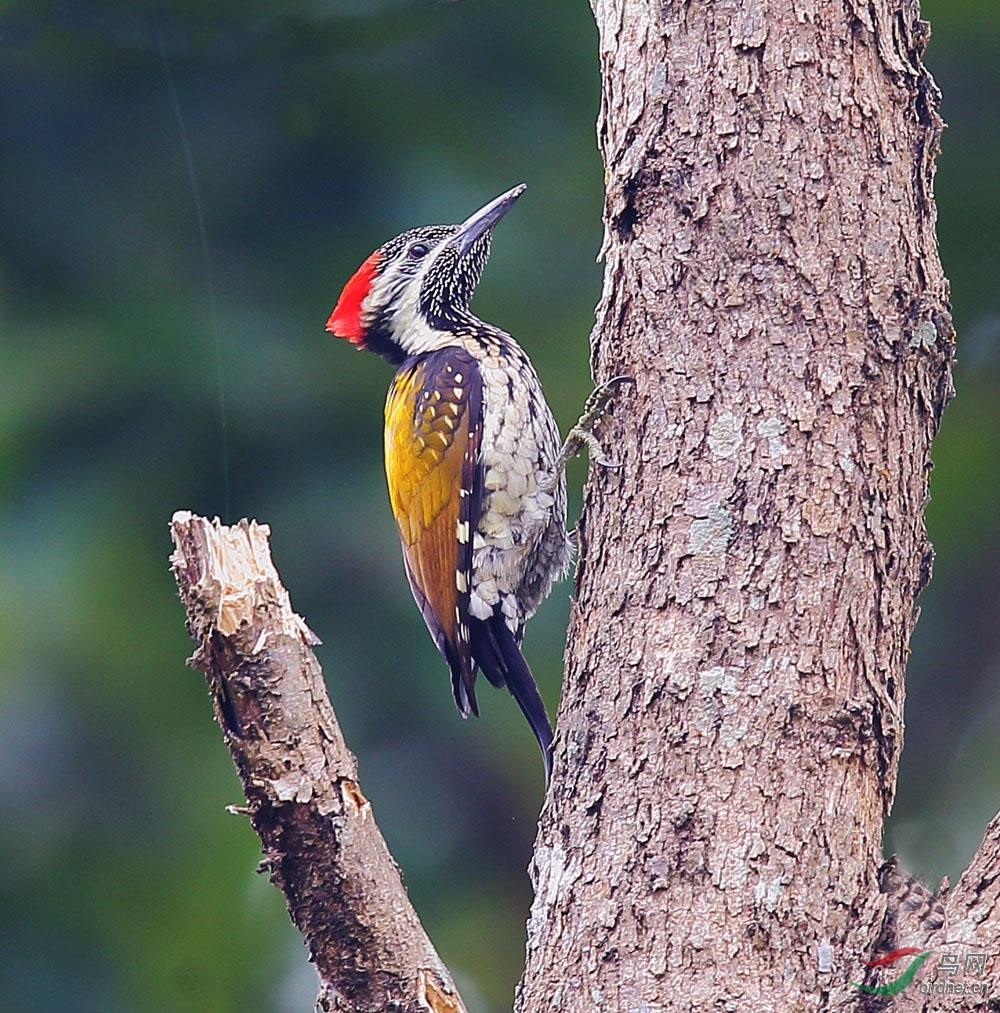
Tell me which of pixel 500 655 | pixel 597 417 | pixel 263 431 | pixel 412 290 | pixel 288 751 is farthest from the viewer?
pixel 263 431

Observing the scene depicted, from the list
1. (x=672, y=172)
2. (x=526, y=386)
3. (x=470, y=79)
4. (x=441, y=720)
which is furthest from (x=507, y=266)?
(x=672, y=172)

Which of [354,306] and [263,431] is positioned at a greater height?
[263,431]

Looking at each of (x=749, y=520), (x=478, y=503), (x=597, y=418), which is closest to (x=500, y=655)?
(x=478, y=503)

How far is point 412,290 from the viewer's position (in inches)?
154

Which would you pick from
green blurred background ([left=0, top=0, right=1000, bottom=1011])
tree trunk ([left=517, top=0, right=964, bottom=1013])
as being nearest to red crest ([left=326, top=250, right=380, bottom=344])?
tree trunk ([left=517, top=0, right=964, bottom=1013])

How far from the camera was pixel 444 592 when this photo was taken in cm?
342

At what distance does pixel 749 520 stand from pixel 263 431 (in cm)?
406

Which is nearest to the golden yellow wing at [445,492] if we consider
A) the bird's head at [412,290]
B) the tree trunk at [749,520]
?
the bird's head at [412,290]

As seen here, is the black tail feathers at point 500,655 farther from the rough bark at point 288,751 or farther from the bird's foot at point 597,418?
the rough bark at point 288,751

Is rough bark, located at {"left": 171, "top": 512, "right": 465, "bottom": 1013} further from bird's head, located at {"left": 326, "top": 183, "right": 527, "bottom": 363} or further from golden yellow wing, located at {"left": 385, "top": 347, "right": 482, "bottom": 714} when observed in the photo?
bird's head, located at {"left": 326, "top": 183, "right": 527, "bottom": 363}

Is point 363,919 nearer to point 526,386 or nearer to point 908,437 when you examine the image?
point 908,437

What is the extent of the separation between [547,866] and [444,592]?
1146 millimetres

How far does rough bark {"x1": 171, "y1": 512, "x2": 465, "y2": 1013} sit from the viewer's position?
2.03 m

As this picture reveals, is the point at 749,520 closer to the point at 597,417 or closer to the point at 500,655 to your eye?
the point at 597,417
